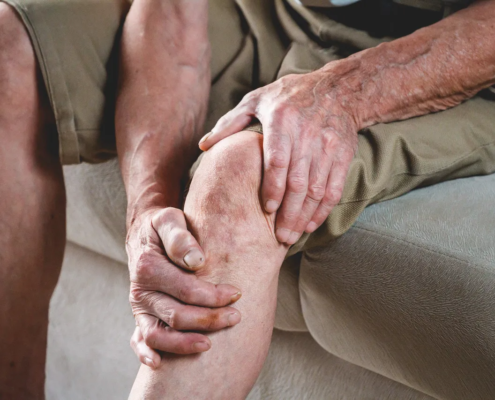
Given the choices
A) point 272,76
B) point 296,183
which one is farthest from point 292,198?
point 272,76

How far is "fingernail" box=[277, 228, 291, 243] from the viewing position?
662mm

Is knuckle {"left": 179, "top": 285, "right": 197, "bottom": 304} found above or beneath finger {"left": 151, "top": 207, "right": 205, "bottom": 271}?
Result: beneath

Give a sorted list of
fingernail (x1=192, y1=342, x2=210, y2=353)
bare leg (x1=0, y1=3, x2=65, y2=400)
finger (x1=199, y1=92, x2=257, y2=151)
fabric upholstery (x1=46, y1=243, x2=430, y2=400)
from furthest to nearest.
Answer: fabric upholstery (x1=46, y1=243, x2=430, y2=400) → bare leg (x1=0, y1=3, x2=65, y2=400) → finger (x1=199, y1=92, x2=257, y2=151) → fingernail (x1=192, y1=342, x2=210, y2=353)

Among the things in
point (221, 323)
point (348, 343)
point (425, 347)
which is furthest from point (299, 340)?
point (221, 323)

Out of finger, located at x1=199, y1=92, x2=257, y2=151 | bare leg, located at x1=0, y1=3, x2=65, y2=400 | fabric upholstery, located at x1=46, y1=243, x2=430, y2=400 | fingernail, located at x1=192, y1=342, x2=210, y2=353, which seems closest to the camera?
fingernail, located at x1=192, y1=342, x2=210, y2=353

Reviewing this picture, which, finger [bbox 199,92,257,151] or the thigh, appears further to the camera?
the thigh

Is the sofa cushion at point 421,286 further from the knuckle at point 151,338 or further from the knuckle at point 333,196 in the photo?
the knuckle at point 151,338

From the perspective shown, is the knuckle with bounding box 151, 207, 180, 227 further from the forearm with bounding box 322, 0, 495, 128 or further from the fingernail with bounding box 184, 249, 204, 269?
the forearm with bounding box 322, 0, 495, 128

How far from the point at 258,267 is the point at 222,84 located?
1.48 ft

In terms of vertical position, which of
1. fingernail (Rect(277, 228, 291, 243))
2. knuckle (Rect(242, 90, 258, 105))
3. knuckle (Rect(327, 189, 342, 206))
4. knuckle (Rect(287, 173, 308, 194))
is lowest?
fingernail (Rect(277, 228, 291, 243))

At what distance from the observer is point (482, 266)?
651 millimetres

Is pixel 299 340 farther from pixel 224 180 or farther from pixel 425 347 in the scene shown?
pixel 224 180

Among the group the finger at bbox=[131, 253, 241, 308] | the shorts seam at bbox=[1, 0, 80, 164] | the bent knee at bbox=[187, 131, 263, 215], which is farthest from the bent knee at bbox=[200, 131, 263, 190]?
the shorts seam at bbox=[1, 0, 80, 164]

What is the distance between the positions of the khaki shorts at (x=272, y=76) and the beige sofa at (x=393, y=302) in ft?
0.13
